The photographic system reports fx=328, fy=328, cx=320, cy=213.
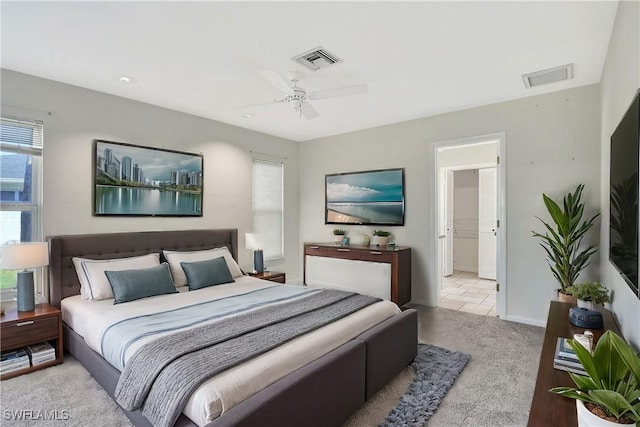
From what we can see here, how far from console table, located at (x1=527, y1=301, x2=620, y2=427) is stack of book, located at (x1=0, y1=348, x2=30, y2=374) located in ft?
11.5

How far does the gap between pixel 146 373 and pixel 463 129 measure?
4220 millimetres

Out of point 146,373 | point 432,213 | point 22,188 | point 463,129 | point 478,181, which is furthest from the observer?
point 478,181

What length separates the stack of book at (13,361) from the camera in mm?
2567

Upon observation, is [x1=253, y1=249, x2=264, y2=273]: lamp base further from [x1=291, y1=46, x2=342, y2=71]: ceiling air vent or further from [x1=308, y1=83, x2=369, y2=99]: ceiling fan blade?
[x1=291, y1=46, x2=342, y2=71]: ceiling air vent

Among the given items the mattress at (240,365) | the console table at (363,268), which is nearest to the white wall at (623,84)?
the mattress at (240,365)

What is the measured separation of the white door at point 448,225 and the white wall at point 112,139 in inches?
149

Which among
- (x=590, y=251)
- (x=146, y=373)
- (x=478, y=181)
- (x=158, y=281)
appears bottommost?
(x=146, y=373)

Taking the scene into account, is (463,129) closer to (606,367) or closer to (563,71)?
(563,71)

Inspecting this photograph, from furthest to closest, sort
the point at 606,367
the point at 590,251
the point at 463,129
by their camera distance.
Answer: the point at 463,129 < the point at 590,251 < the point at 606,367

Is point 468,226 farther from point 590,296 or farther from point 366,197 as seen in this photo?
point 590,296

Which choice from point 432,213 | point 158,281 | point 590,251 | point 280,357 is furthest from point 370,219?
point 280,357

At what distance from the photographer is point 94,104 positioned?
3.50 meters

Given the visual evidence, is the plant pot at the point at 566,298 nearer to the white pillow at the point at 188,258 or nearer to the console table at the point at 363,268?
the console table at the point at 363,268

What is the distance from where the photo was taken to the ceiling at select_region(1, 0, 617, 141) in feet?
7.02
